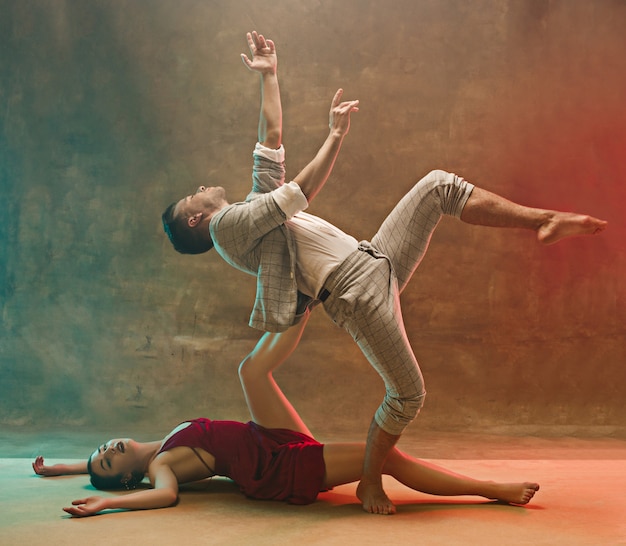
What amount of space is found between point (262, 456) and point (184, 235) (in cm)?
98

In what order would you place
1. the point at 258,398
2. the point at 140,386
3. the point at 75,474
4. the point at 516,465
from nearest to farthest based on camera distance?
the point at 258,398 → the point at 75,474 → the point at 516,465 → the point at 140,386

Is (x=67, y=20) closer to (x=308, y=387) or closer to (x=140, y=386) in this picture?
(x=140, y=386)

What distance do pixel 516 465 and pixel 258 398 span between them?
169 centimetres

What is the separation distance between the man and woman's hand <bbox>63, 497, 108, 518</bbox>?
881 millimetres

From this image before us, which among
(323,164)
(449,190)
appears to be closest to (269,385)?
(323,164)

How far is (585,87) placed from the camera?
590cm

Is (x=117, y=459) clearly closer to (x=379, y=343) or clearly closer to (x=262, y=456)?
(x=262, y=456)

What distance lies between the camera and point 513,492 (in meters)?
3.23

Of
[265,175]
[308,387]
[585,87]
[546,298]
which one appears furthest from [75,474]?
[585,87]

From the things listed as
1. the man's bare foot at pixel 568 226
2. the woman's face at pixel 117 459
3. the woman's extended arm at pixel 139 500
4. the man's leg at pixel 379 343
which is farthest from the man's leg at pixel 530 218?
the woman's face at pixel 117 459

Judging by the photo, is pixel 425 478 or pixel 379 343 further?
pixel 425 478

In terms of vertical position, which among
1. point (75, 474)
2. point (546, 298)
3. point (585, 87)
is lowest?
point (75, 474)

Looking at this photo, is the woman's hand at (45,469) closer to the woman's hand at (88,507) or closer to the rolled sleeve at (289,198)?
the woman's hand at (88,507)

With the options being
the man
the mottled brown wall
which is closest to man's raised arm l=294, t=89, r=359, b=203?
the man
